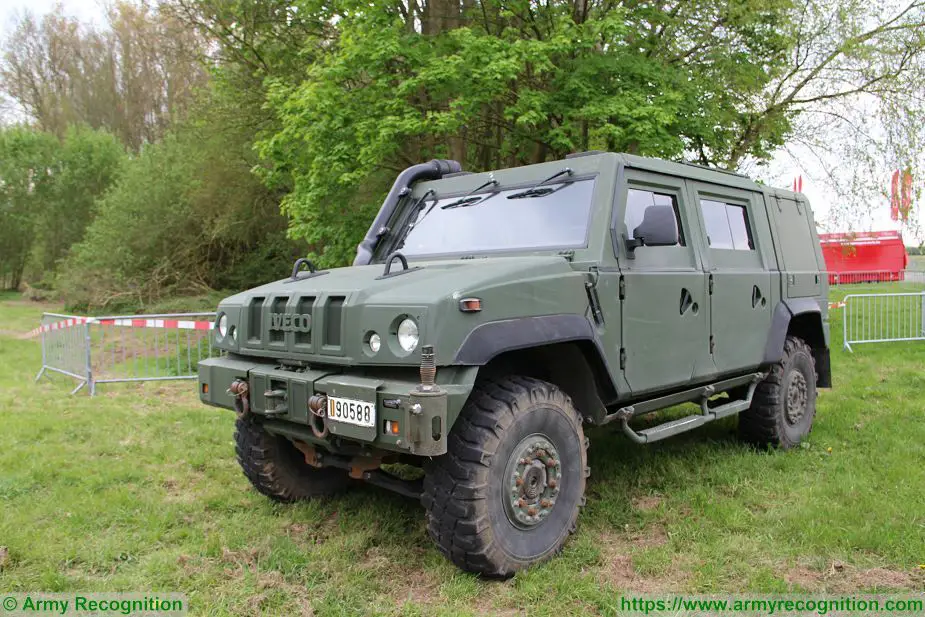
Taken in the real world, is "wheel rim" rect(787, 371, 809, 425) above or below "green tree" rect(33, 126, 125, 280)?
below

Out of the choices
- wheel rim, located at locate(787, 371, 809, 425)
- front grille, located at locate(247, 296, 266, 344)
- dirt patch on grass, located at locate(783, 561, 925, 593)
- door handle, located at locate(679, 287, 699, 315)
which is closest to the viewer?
dirt patch on grass, located at locate(783, 561, 925, 593)

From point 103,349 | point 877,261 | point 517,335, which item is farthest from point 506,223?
point 877,261

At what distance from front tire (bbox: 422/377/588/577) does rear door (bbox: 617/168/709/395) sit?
661 millimetres

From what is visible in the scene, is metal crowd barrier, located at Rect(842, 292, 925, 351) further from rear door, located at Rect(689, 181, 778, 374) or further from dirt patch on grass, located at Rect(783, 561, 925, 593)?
→ dirt patch on grass, located at Rect(783, 561, 925, 593)

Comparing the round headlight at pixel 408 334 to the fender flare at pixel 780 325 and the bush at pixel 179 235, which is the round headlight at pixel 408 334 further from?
the bush at pixel 179 235

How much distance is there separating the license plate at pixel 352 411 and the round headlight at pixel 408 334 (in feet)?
0.98

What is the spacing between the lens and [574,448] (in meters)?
3.75

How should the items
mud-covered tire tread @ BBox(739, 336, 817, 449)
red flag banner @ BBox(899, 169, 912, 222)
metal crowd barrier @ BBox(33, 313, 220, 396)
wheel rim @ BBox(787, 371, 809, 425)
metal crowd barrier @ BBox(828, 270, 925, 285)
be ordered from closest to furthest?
mud-covered tire tread @ BBox(739, 336, 817, 449), wheel rim @ BBox(787, 371, 809, 425), metal crowd barrier @ BBox(33, 313, 220, 396), red flag banner @ BBox(899, 169, 912, 222), metal crowd barrier @ BBox(828, 270, 925, 285)

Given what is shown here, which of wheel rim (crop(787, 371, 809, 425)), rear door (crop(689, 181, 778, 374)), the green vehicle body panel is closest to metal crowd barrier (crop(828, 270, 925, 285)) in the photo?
wheel rim (crop(787, 371, 809, 425))

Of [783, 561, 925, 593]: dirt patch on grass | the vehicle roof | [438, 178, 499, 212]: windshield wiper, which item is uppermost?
the vehicle roof

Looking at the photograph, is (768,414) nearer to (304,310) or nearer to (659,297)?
(659,297)

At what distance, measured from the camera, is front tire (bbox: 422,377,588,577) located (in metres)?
3.26

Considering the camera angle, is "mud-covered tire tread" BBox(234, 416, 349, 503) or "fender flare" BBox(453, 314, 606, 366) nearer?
"fender flare" BBox(453, 314, 606, 366)

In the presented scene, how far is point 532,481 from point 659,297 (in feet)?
4.80
